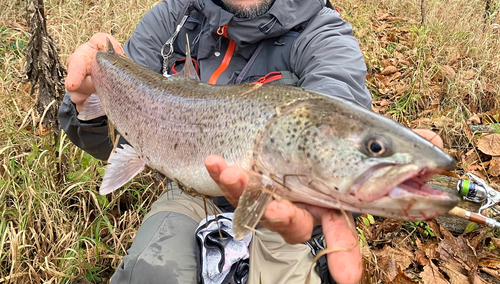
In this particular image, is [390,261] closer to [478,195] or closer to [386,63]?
[478,195]

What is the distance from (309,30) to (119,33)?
3434 mm

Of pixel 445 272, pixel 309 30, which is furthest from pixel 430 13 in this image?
pixel 445 272

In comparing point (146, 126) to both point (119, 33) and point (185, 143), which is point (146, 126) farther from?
point (119, 33)

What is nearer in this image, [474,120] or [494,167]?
[494,167]

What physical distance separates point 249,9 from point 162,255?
84.8 inches

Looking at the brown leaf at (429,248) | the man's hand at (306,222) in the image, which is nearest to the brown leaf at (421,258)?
the brown leaf at (429,248)

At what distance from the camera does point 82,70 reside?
2439mm

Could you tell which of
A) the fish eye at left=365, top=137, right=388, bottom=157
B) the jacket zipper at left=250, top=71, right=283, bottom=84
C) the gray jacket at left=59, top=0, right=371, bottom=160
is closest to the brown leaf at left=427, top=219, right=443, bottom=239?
the gray jacket at left=59, top=0, right=371, bottom=160

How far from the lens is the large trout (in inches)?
51.9

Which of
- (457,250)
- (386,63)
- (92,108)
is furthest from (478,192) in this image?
(386,63)

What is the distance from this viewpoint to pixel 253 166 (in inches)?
65.3

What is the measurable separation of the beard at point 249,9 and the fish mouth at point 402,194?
2086 mm

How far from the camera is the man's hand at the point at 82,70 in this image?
93.1 inches

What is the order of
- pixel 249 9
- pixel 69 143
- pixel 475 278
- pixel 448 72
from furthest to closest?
pixel 448 72, pixel 69 143, pixel 249 9, pixel 475 278
